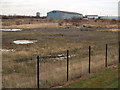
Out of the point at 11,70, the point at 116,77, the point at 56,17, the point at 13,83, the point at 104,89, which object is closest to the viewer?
the point at 104,89

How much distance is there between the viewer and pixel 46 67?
57.6 ft

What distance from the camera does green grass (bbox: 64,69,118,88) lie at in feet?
40.3

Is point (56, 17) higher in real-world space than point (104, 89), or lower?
higher

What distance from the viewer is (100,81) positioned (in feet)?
43.5

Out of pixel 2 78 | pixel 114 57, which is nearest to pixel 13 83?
pixel 2 78

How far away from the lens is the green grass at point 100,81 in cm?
1227

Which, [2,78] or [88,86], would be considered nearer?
[88,86]

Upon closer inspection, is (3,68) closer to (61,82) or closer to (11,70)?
(11,70)

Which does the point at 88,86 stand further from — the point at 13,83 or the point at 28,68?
the point at 28,68

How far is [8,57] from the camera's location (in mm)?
22531

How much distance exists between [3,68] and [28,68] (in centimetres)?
193

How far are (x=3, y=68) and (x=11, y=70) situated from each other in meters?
0.91

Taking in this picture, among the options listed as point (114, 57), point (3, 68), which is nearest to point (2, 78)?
point (3, 68)

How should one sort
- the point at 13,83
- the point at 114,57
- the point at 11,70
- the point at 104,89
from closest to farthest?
1. the point at 104,89
2. the point at 13,83
3. the point at 11,70
4. the point at 114,57
